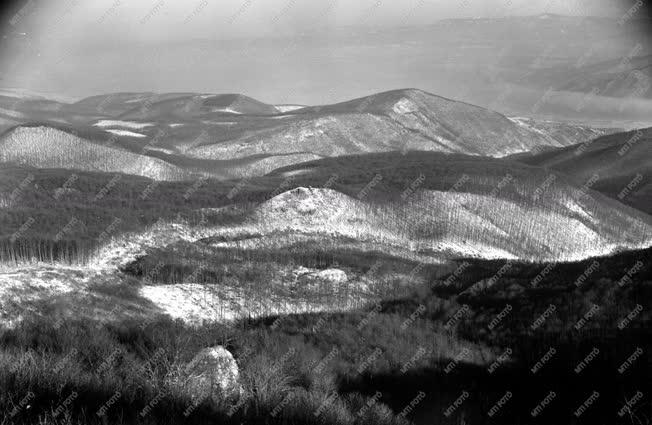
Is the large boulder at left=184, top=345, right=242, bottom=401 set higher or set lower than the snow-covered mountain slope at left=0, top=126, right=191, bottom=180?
lower

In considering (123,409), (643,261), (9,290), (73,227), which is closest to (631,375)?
(123,409)

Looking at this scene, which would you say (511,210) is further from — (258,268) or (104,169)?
(104,169)

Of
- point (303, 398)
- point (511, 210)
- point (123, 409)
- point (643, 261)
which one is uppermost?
point (123, 409)

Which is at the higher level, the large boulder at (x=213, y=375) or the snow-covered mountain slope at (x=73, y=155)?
the snow-covered mountain slope at (x=73, y=155)

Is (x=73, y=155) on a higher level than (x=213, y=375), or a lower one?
higher

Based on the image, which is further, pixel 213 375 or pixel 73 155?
pixel 73 155

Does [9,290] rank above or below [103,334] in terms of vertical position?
below

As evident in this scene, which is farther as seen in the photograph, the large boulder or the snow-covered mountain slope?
the snow-covered mountain slope

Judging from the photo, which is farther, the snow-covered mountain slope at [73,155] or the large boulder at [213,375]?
the snow-covered mountain slope at [73,155]
